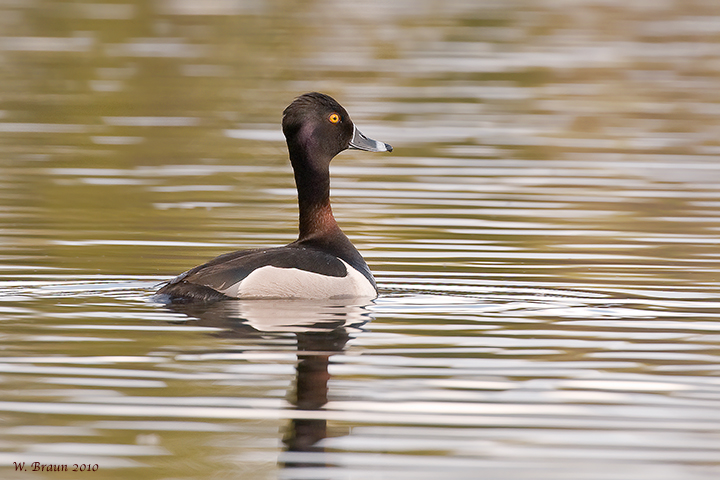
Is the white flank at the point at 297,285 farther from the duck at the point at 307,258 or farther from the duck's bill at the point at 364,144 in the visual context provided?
the duck's bill at the point at 364,144

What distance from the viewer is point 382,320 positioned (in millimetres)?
9875

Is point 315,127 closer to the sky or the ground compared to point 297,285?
closer to the sky

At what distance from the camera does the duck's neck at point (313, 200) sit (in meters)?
11.6

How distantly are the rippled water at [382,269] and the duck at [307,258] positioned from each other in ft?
0.73

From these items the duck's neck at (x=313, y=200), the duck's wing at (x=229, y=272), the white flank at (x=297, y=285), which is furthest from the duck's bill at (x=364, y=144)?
the duck's wing at (x=229, y=272)

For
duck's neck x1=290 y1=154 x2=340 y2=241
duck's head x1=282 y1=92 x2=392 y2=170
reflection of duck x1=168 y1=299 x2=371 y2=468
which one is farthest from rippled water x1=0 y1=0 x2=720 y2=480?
duck's head x1=282 y1=92 x2=392 y2=170

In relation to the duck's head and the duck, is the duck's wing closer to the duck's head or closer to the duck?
the duck

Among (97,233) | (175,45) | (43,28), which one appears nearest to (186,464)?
(97,233)

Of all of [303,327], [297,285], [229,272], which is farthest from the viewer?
[297,285]

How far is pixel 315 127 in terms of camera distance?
11.6m

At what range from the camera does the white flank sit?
10.2 metres

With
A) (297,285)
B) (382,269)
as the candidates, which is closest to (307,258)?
(297,285)

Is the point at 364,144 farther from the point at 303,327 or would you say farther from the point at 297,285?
the point at 303,327

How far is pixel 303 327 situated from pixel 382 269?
258 cm
